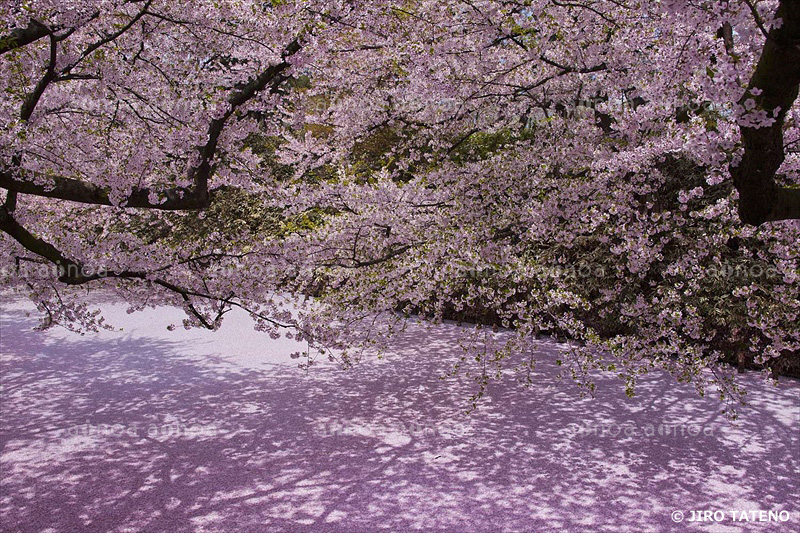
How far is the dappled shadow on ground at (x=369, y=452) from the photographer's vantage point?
161 inches

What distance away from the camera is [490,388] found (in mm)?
7199

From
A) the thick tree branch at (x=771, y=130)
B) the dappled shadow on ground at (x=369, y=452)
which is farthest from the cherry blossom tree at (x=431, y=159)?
the dappled shadow on ground at (x=369, y=452)

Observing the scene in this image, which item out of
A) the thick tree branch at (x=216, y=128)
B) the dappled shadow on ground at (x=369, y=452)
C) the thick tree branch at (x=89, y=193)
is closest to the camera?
the thick tree branch at (x=89, y=193)

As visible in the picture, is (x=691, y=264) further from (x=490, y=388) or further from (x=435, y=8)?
(x=435, y=8)

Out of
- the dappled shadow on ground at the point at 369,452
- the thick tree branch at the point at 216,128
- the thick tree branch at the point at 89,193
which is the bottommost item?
the dappled shadow on ground at the point at 369,452

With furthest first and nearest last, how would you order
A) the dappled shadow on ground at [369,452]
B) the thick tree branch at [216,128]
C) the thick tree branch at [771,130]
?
the thick tree branch at [216,128]
the dappled shadow on ground at [369,452]
the thick tree branch at [771,130]

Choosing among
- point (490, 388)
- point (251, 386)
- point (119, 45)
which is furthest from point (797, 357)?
point (119, 45)

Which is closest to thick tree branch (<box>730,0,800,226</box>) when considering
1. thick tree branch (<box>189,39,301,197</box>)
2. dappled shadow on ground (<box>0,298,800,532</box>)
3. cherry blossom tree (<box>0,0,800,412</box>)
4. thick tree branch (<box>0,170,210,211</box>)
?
cherry blossom tree (<box>0,0,800,412</box>)

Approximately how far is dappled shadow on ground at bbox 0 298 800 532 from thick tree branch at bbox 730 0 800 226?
228 cm

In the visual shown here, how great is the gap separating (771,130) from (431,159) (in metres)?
6.25

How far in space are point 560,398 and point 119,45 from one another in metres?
5.85

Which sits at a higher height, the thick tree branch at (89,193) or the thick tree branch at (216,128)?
the thick tree branch at (216,128)

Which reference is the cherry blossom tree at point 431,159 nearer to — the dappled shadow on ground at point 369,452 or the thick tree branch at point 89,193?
the thick tree branch at point 89,193

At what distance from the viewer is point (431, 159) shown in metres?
8.68
